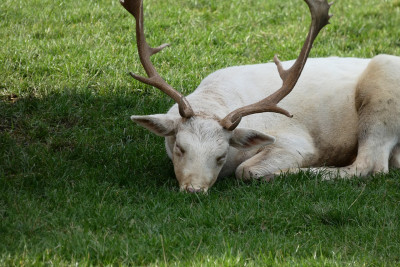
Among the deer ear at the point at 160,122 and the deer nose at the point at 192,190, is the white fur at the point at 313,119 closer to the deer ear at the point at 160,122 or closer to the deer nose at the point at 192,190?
the deer ear at the point at 160,122

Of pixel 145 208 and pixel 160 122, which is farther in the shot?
pixel 160 122

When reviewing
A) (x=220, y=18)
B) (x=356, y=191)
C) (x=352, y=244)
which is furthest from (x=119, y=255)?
(x=220, y=18)

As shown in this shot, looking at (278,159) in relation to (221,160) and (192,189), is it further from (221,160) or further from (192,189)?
(192,189)

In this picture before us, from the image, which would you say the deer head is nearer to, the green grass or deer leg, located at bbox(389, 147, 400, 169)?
the green grass

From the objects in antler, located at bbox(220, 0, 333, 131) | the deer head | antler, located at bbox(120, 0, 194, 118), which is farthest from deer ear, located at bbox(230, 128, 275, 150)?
antler, located at bbox(120, 0, 194, 118)

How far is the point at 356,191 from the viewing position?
685cm

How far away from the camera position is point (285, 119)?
7.94 m

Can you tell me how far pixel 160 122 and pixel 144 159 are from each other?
0.78 meters

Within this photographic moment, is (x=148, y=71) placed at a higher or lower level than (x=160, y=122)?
higher

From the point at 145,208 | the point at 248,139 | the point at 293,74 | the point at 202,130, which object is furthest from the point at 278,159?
the point at 145,208

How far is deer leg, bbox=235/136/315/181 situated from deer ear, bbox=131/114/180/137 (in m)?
0.81

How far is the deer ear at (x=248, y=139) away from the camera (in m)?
7.13

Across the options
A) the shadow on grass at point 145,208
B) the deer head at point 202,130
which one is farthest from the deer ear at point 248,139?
the shadow on grass at point 145,208

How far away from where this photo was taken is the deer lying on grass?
6.94m
